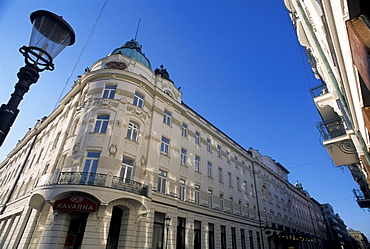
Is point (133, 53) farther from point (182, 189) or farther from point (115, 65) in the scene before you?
point (182, 189)

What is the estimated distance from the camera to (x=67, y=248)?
12.6 meters

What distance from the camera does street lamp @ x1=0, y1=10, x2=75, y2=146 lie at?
3.33 metres

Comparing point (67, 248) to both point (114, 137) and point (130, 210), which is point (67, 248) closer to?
point (130, 210)

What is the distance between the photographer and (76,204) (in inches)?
495

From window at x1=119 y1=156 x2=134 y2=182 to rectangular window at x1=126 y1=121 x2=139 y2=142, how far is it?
194 cm

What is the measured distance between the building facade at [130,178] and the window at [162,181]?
0.29 ft

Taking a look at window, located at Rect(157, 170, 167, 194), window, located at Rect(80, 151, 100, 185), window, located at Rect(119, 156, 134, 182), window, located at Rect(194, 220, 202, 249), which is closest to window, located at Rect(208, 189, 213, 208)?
window, located at Rect(194, 220, 202, 249)

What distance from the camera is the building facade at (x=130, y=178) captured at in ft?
43.2

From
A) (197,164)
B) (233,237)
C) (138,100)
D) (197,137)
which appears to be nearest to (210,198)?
(197,164)

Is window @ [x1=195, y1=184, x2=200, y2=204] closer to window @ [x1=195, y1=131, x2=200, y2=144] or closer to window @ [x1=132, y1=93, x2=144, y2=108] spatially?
window @ [x1=195, y1=131, x2=200, y2=144]

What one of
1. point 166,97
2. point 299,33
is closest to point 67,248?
point 166,97

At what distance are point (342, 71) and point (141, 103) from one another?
53.4ft

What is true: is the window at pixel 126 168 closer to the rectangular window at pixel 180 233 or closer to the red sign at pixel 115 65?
the rectangular window at pixel 180 233

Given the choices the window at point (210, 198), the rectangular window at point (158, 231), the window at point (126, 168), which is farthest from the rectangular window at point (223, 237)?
the window at point (126, 168)
